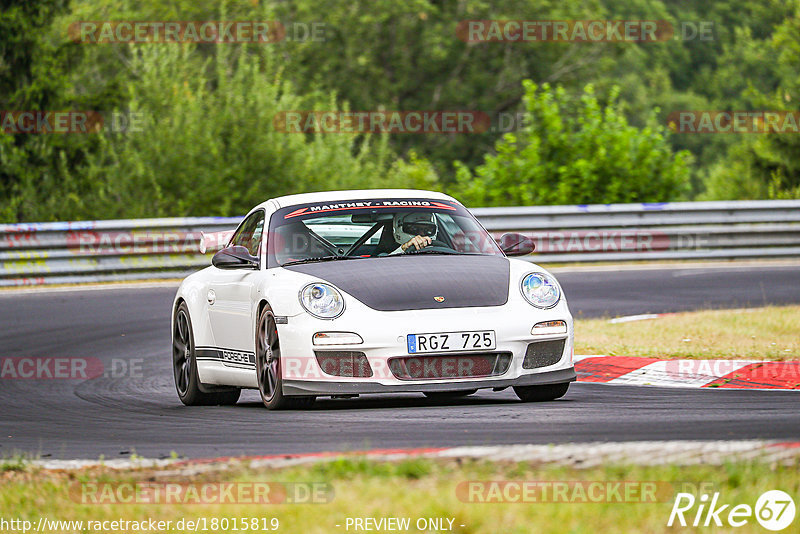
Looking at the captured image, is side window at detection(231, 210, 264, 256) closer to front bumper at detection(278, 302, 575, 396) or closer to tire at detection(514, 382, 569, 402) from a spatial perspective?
front bumper at detection(278, 302, 575, 396)

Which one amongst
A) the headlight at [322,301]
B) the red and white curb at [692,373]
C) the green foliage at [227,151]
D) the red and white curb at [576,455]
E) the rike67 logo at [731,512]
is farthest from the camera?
the green foliage at [227,151]

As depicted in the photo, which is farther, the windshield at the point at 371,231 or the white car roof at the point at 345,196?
the white car roof at the point at 345,196

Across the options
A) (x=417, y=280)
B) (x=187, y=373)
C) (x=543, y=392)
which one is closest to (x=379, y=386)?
(x=417, y=280)

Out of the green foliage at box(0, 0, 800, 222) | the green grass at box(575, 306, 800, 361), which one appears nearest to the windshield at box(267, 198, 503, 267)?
the green grass at box(575, 306, 800, 361)

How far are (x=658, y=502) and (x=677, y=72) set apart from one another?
71.7 m

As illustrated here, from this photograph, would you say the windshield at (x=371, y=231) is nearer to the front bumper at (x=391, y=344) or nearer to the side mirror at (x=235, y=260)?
the side mirror at (x=235, y=260)

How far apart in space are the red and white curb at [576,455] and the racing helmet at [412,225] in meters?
3.47

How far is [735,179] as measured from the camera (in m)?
37.8

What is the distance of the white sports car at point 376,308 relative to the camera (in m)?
7.78

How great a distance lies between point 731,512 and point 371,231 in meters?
4.94

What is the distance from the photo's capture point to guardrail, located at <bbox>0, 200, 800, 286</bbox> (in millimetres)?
19484

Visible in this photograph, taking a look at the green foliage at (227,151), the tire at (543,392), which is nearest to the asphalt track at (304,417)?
the tire at (543,392)

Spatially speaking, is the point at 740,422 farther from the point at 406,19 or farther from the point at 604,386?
the point at 406,19

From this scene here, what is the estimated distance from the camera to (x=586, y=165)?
80.5 feet
